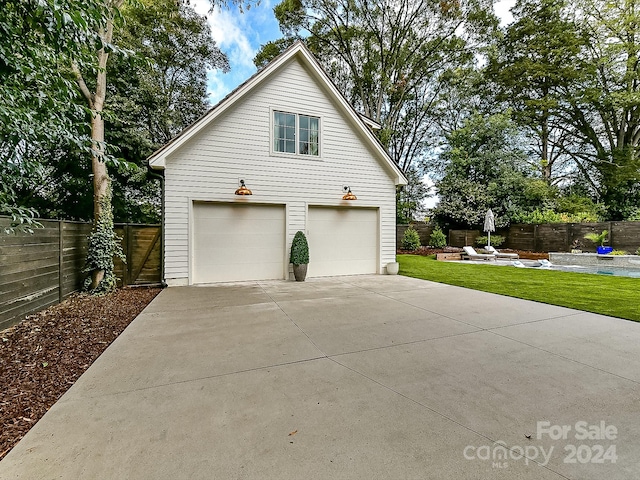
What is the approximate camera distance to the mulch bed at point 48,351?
222 centimetres

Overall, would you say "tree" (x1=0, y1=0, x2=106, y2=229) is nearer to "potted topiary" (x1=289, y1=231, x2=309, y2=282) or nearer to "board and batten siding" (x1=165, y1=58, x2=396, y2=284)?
"board and batten siding" (x1=165, y1=58, x2=396, y2=284)

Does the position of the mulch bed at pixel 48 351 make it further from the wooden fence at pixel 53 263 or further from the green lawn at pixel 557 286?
the green lawn at pixel 557 286

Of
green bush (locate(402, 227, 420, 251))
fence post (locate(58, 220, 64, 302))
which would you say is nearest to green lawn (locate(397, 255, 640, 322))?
green bush (locate(402, 227, 420, 251))

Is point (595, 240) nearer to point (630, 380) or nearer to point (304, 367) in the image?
point (630, 380)

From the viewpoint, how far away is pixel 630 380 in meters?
2.64

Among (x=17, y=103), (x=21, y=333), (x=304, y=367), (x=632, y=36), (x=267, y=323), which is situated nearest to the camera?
(x=304, y=367)

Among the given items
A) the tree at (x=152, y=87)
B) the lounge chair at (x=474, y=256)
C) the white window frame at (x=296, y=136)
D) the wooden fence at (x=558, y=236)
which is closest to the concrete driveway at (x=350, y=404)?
the white window frame at (x=296, y=136)

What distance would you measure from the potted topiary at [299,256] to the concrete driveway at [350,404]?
3.49 m

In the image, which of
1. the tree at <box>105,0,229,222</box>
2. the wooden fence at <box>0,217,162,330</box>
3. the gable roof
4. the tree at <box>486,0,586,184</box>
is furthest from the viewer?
the tree at <box>486,0,586,184</box>

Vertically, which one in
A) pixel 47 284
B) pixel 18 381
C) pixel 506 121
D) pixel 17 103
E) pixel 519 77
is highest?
pixel 519 77

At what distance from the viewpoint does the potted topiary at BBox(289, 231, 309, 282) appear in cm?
776

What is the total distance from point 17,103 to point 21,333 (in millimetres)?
2815

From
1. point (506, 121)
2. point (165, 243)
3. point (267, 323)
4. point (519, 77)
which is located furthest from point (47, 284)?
point (519, 77)

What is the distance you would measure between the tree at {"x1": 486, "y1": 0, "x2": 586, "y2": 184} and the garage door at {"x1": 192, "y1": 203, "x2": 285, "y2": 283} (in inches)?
690
